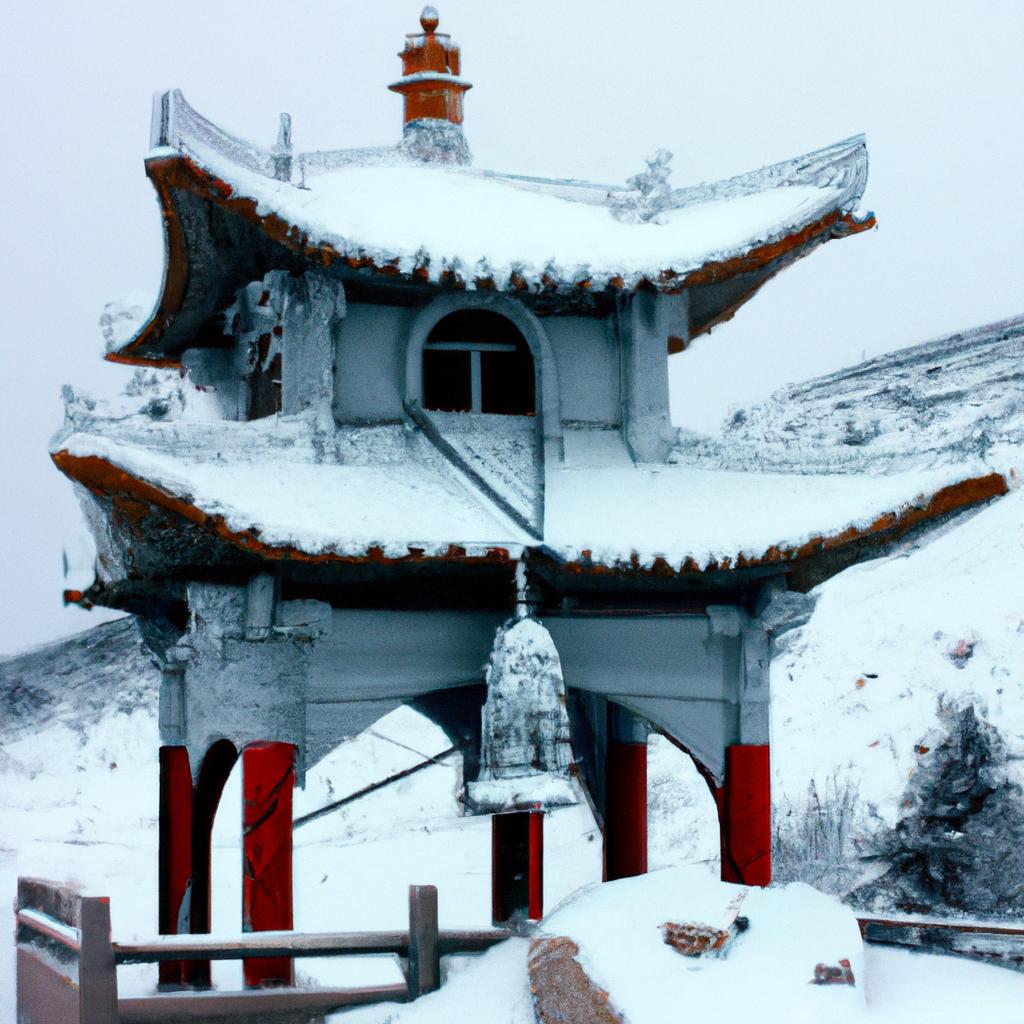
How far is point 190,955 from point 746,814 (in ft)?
12.2

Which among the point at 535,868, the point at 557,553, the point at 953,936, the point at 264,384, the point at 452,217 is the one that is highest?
the point at 452,217

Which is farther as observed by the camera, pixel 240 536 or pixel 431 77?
pixel 431 77

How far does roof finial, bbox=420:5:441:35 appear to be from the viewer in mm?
11891

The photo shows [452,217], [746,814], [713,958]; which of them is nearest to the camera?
[713,958]

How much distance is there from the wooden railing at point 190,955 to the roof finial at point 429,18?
6708 mm

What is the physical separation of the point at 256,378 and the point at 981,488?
16.3ft

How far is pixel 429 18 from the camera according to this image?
1188cm

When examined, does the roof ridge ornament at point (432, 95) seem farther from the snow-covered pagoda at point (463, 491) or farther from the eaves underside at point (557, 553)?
the eaves underside at point (557, 553)

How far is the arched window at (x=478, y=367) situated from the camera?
1056 centimetres

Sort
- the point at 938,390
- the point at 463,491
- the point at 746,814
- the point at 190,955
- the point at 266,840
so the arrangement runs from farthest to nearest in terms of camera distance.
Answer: the point at 938,390 < the point at 746,814 < the point at 463,491 < the point at 266,840 < the point at 190,955

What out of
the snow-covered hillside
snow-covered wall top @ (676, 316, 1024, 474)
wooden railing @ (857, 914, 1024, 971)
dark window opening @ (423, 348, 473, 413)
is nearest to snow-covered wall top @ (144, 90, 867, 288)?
dark window opening @ (423, 348, 473, 413)

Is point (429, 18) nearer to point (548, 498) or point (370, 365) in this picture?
point (370, 365)

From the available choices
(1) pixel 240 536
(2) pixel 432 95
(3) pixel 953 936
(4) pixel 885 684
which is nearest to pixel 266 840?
(1) pixel 240 536

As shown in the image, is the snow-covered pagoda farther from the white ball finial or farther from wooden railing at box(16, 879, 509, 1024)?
the white ball finial
